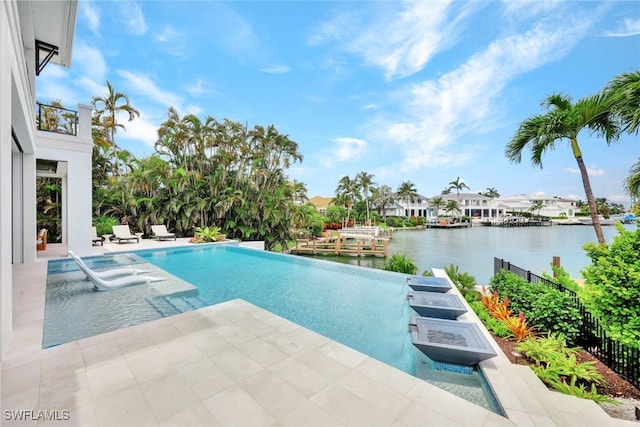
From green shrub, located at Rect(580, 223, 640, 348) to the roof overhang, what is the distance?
965 centimetres

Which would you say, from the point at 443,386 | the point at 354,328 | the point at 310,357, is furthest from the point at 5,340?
the point at 443,386

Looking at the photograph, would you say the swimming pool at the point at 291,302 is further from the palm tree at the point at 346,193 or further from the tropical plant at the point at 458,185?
the tropical plant at the point at 458,185

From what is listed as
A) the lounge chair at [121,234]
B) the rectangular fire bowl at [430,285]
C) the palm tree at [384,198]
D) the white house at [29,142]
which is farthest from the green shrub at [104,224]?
the palm tree at [384,198]

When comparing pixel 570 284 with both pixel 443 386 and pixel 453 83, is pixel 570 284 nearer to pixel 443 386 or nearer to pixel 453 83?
pixel 443 386

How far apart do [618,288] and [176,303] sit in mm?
6608

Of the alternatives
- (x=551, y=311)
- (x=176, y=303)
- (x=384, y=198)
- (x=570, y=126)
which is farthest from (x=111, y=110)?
(x=384, y=198)

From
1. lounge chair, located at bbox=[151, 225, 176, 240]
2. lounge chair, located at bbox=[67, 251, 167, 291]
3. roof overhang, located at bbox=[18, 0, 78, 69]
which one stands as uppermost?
roof overhang, located at bbox=[18, 0, 78, 69]

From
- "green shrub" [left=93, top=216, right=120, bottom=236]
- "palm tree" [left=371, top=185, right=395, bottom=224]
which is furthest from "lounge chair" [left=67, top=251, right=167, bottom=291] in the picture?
"palm tree" [left=371, top=185, right=395, bottom=224]

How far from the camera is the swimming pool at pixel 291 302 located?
12.6 ft

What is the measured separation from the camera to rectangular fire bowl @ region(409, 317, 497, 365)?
3.35 metres

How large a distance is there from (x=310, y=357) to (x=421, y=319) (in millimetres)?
2157

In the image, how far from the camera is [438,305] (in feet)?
16.7

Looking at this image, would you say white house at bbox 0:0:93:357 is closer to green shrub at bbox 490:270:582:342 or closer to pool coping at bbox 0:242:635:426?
pool coping at bbox 0:242:635:426

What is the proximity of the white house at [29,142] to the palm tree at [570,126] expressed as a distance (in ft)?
36.4
